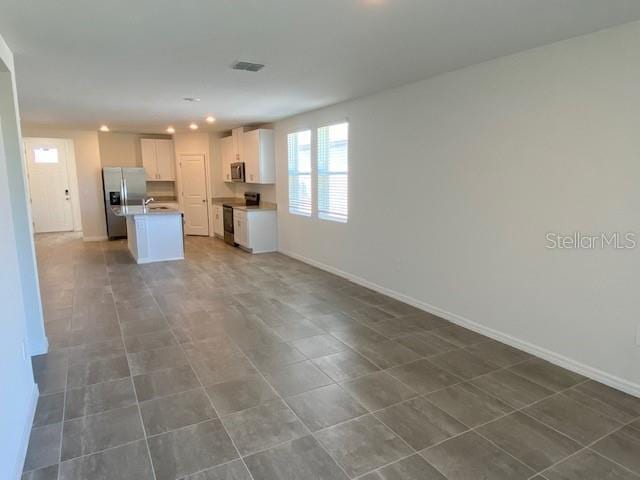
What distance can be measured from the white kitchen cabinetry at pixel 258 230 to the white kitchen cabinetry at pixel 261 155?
644 mm

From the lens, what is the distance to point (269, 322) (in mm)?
3988

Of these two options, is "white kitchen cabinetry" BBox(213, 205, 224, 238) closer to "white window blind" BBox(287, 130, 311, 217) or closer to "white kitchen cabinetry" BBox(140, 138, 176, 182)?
"white kitchen cabinetry" BBox(140, 138, 176, 182)

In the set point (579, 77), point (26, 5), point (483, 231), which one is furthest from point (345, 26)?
point (483, 231)

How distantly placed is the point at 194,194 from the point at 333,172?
469 centimetres

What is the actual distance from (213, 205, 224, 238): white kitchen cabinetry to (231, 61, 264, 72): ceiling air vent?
5484mm

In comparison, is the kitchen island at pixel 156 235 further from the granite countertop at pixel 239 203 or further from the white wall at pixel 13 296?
the white wall at pixel 13 296

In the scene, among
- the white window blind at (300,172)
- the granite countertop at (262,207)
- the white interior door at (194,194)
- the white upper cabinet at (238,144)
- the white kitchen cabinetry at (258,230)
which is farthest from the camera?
the white interior door at (194,194)

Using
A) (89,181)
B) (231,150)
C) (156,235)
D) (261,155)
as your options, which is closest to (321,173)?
(261,155)

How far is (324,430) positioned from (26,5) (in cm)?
293

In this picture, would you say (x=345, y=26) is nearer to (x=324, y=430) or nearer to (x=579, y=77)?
(x=579, y=77)

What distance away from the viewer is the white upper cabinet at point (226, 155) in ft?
28.2

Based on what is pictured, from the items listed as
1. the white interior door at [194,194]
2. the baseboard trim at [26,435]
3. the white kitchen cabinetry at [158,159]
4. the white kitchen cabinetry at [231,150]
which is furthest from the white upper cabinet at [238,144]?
the baseboard trim at [26,435]

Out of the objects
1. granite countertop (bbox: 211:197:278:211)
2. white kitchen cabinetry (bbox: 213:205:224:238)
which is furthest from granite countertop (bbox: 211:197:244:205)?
white kitchen cabinetry (bbox: 213:205:224:238)

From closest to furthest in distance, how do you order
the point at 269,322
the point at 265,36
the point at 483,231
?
the point at 265,36 < the point at 483,231 < the point at 269,322
